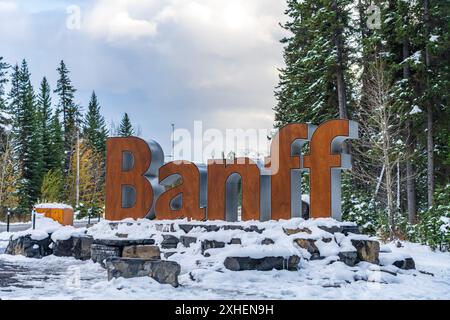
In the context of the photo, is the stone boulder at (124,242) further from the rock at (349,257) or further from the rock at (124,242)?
the rock at (349,257)

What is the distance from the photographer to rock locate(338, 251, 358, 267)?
451 inches

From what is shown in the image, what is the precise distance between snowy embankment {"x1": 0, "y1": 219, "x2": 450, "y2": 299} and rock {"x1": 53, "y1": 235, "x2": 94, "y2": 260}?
0.70 feet

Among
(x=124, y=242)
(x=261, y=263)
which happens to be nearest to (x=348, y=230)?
(x=261, y=263)

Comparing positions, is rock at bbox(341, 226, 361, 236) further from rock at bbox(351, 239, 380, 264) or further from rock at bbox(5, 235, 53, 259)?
rock at bbox(5, 235, 53, 259)

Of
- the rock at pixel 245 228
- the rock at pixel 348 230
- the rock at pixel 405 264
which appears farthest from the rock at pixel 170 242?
the rock at pixel 405 264

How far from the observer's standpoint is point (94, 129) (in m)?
54.1

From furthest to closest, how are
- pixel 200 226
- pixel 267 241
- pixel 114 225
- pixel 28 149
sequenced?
→ pixel 28 149 → pixel 114 225 → pixel 200 226 → pixel 267 241

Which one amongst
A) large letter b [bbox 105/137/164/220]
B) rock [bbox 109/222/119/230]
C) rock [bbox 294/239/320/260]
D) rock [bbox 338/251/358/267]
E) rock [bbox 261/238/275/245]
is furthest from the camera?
large letter b [bbox 105/137/164/220]

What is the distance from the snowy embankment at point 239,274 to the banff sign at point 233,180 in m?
0.67

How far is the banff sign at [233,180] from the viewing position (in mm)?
13414

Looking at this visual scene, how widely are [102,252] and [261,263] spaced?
14.0ft

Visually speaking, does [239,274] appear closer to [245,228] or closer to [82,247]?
[245,228]

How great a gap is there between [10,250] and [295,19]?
73.2 ft

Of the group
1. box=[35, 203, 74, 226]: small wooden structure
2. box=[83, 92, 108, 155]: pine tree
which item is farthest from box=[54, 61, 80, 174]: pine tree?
box=[35, 203, 74, 226]: small wooden structure
